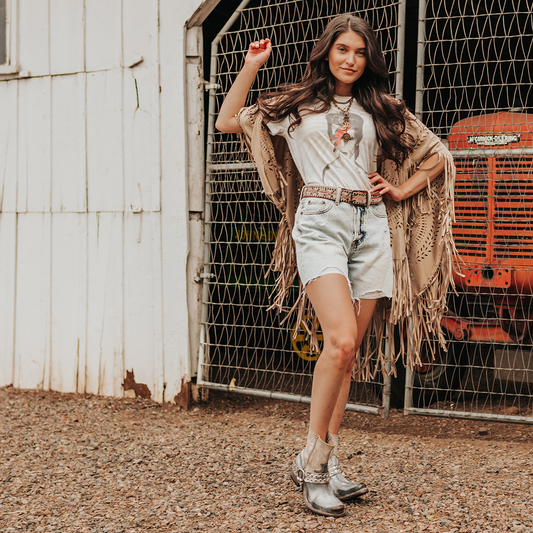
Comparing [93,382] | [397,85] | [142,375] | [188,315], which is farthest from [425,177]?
[93,382]

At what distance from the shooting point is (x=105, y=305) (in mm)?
4957

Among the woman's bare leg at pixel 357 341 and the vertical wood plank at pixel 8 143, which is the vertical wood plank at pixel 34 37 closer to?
the vertical wood plank at pixel 8 143

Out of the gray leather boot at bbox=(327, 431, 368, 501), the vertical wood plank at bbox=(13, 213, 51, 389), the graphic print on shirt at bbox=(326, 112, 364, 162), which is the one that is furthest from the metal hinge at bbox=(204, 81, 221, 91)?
the gray leather boot at bbox=(327, 431, 368, 501)

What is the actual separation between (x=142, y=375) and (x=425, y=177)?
265 cm

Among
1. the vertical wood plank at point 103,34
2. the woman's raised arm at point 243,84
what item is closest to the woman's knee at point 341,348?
the woman's raised arm at point 243,84

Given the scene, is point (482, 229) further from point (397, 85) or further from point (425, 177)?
point (425, 177)

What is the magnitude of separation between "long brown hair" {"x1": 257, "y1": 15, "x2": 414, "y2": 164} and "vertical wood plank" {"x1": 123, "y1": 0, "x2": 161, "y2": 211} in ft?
6.27

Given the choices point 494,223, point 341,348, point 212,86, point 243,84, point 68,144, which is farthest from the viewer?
point 68,144

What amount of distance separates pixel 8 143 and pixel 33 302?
1.25 metres

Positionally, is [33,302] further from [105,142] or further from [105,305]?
[105,142]

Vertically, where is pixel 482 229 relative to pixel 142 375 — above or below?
above

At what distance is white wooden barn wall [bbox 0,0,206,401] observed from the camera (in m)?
4.71

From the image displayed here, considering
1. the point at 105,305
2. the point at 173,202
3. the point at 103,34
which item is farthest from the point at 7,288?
the point at 103,34

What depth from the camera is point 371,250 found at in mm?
2891
